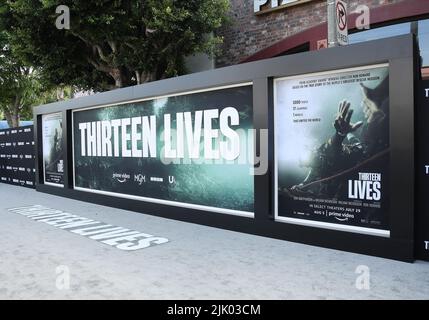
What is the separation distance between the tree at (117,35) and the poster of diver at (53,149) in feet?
7.44

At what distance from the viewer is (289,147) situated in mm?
6145

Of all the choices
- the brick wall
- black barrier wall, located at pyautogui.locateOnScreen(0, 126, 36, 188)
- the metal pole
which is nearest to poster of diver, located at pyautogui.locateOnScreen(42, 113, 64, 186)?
black barrier wall, located at pyautogui.locateOnScreen(0, 126, 36, 188)

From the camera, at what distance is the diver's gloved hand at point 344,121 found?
5465 mm

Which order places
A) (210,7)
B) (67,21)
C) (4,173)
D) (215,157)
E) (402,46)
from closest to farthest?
(402,46)
(215,157)
(67,21)
(210,7)
(4,173)

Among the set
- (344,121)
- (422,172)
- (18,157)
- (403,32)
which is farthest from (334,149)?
(18,157)

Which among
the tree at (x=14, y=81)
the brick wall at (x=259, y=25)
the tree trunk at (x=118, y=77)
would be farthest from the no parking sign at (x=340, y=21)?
the tree at (x=14, y=81)

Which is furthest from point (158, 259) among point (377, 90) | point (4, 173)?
point (4, 173)

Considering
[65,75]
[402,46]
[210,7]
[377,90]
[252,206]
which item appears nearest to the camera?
[402,46]

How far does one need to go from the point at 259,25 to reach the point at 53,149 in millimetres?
6617

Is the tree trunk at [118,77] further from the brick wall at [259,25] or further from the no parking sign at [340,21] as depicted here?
the no parking sign at [340,21]

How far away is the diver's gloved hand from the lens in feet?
17.9

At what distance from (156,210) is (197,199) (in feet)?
3.59

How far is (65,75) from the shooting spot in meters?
14.2

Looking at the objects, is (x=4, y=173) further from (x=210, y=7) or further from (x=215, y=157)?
(x=215, y=157)
